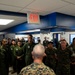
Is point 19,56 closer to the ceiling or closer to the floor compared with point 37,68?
closer to the floor

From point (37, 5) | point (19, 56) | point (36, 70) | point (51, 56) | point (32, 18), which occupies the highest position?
point (37, 5)

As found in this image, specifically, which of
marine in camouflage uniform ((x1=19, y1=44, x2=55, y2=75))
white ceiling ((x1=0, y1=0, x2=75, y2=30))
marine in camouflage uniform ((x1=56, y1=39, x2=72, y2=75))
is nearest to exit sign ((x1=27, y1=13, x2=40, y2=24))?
white ceiling ((x1=0, y1=0, x2=75, y2=30))

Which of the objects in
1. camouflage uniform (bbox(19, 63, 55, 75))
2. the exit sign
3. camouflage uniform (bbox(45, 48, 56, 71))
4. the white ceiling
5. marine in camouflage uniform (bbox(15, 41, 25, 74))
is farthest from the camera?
marine in camouflage uniform (bbox(15, 41, 25, 74))

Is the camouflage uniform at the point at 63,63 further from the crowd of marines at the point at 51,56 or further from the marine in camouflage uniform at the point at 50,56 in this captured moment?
the marine in camouflage uniform at the point at 50,56

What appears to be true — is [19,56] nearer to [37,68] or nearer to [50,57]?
[50,57]

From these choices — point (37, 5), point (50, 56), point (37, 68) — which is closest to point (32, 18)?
point (37, 5)

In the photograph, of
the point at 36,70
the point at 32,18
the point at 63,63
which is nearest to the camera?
the point at 36,70

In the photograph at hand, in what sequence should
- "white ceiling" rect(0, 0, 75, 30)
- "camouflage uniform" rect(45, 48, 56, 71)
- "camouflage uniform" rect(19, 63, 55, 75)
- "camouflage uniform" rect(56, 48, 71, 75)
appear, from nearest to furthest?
"camouflage uniform" rect(19, 63, 55, 75) → "white ceiling" rect(0, 0, 75, 30) → "camouflage uniform" rect(56, 48, 71, 75) → "camouflage uniform" rect(45, 48, 56, 71)

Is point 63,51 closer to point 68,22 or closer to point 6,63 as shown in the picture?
point 68,22

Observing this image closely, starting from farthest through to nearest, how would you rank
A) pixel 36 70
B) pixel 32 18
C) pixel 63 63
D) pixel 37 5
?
pixel 32 18 → pixel 63 63 → pixel 37 5 → pixel 36 70

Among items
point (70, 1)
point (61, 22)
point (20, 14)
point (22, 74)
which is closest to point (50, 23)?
point (61, 22)

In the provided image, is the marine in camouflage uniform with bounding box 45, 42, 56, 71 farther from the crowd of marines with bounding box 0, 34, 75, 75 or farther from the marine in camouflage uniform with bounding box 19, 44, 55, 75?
the marine in camouflage uniform with bounding box 19, 44, 55, 75

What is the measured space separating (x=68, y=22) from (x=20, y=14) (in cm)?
183

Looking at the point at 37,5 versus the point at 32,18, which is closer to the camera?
the point at 37,5
